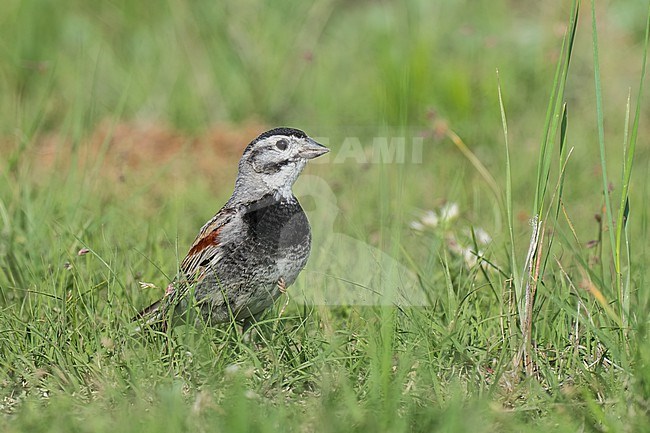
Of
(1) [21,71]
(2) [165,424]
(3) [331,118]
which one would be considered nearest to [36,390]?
(2) [165,424]

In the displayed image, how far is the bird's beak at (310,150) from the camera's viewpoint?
4.13 m

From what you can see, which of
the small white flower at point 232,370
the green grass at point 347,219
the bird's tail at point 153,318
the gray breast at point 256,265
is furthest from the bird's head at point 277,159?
the small white flower at point 232,370

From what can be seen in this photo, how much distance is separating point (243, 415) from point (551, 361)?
1235 mm

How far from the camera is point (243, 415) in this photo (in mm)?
2756

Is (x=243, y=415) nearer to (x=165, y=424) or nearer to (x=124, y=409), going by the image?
(x=165, y=424)

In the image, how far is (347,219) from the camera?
430cm

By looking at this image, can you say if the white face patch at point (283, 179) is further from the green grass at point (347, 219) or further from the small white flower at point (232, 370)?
the small white flower at point (232, 370)

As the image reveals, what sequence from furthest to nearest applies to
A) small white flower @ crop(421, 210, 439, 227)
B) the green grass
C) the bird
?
small white flower @ crop(421, 210, 439, 227) → the bird → the green grass

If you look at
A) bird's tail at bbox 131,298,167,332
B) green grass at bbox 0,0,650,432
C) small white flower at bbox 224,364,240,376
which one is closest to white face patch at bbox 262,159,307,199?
green grass at bbox 0,0,650,432

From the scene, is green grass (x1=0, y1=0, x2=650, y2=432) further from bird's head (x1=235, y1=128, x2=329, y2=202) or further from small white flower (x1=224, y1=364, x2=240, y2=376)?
bird's head (x1=235, y1=128, x2=329, y2=202)

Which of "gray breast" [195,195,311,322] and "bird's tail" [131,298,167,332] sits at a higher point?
"gray breast" [195,195,311,322]

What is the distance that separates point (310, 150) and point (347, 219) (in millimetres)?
358

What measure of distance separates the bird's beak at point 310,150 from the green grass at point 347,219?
1.15ft

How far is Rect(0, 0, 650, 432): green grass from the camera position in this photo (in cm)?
313
